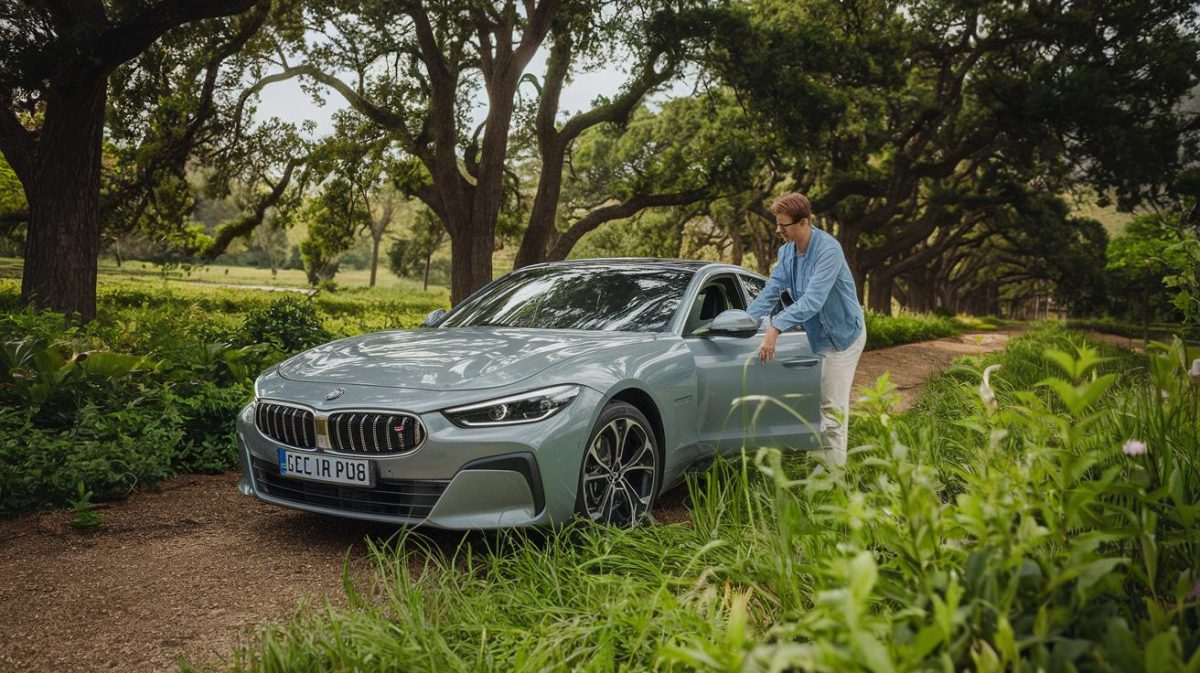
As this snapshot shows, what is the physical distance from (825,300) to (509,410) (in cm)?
214

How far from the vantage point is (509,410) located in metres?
3.70

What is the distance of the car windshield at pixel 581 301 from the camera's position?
16.1 ft

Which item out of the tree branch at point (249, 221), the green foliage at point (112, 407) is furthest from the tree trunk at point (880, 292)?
the green foliage at point (112, 407)

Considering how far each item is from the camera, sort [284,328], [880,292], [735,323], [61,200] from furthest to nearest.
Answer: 1. [880,292]
2. [61,200]
3. [284,328]
4. [735,323]

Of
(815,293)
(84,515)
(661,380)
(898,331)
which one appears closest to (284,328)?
(84,515)

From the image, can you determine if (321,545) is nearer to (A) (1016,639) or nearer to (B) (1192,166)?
(A) (1016,639)

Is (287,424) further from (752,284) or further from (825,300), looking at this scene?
(752,284)

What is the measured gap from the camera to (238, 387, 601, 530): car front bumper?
3.61m

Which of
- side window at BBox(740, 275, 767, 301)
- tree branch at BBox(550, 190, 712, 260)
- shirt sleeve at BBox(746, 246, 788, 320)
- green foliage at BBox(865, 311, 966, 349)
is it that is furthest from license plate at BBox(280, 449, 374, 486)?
green foliage at BBox(865, 311, 966, 349)

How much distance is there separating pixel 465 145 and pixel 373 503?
49.7 feet

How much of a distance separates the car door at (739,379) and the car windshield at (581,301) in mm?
212

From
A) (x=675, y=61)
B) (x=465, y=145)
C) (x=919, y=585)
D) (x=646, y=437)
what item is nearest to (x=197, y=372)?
(x=646, y=437)

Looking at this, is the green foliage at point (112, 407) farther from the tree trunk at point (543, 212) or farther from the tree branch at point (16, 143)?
the tree trunk at point (543, 212)

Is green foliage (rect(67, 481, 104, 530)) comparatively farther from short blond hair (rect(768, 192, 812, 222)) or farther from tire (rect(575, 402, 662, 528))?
short blond hair (rect(768, 192, 812, 222))
